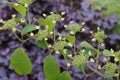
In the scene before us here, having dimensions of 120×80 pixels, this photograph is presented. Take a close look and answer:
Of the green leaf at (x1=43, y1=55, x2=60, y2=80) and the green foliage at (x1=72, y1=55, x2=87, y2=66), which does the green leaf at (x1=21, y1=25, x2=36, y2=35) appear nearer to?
the green leaf at (x1=43, y1=55, x2=60, y2=80)

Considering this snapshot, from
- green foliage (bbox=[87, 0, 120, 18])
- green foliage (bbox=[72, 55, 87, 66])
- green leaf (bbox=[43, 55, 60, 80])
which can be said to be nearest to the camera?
green foliage (bbox=[72, 55, 87, 66])

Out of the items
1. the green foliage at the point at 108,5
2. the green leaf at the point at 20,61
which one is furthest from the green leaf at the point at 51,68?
the green foliage at the point at 108,5

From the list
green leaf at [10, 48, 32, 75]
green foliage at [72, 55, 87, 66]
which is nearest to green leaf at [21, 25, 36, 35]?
green leaf at [10, 48, 32, 75]

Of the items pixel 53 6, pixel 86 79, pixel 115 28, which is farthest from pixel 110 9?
pixel 86 79

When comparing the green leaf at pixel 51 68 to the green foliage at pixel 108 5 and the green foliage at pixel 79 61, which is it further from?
the green foliage at pixel 108 5

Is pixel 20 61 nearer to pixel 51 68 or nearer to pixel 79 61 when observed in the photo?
pixel 51 68

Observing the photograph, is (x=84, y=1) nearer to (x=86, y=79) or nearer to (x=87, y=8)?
(x=87, y=8)
